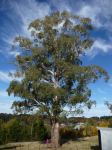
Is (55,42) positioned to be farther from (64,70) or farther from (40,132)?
(40,132)

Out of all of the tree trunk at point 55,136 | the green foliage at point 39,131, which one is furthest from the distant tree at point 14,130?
the tree trunk at point 55,136

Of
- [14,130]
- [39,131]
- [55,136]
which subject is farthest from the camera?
[39,131]

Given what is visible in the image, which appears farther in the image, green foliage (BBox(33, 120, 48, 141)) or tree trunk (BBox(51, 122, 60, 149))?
green foliage (BBox(33, 120, 48, 141))

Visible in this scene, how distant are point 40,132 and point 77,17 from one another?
67.0ft

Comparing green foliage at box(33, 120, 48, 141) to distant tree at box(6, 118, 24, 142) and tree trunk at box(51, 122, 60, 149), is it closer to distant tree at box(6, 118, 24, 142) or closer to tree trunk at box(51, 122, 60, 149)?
distant tree at box(6, 118, 24, 142)

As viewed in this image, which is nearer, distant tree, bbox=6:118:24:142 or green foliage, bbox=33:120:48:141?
distant tree, bbox=6:118:24:142

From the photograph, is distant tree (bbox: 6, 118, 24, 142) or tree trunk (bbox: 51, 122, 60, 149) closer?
tree trunk (bbox: 51, 122, 60, 149)

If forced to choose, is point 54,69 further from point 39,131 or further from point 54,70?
point 39,131

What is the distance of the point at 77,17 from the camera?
135 ft

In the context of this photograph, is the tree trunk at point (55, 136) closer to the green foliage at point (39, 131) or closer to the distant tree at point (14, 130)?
the green foliage at point (39, 131)

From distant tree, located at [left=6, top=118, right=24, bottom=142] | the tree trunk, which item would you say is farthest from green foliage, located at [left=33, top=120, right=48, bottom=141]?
the tree trunk

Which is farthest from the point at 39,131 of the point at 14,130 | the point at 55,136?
the point at 55,136

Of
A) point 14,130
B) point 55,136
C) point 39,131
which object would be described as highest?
point 14,130

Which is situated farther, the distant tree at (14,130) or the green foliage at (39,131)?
the green foliage at (39,131)
